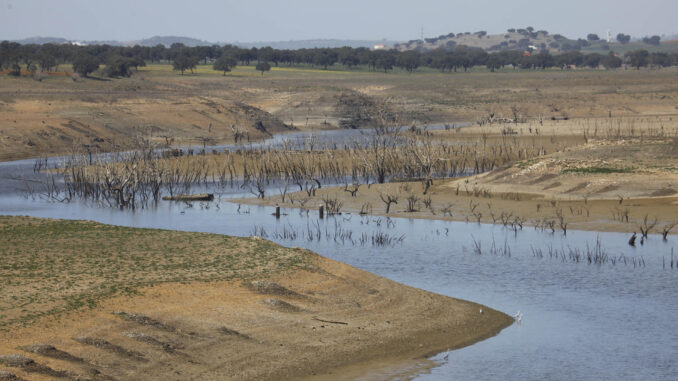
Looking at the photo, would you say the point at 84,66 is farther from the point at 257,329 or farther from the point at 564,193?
the point at 257,329

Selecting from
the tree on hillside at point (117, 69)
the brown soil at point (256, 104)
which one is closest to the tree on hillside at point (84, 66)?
the tree on hillside at point (117, 69)

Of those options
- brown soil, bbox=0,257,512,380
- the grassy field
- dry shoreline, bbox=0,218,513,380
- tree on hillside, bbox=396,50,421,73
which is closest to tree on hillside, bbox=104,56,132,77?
tree on hillside, bbox=396,50,421,73

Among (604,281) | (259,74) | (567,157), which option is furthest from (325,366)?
(259,74)

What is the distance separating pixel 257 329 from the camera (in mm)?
19797

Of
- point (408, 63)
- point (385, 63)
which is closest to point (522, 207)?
point (385, 63)

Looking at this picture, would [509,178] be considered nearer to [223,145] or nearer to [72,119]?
[223,145]

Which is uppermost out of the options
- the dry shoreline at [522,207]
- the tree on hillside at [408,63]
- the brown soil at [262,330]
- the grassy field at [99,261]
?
the tree on hillside at [408,63]

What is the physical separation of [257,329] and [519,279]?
36.9 ft

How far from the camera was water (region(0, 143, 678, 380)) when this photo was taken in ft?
65.8

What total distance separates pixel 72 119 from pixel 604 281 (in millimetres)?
59759

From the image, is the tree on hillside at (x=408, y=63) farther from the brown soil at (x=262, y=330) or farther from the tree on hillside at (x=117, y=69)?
the brown soil at (x=262, y=330)

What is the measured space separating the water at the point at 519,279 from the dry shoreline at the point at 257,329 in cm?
129

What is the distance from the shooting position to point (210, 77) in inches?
5635

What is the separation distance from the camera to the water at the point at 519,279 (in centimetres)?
2005
